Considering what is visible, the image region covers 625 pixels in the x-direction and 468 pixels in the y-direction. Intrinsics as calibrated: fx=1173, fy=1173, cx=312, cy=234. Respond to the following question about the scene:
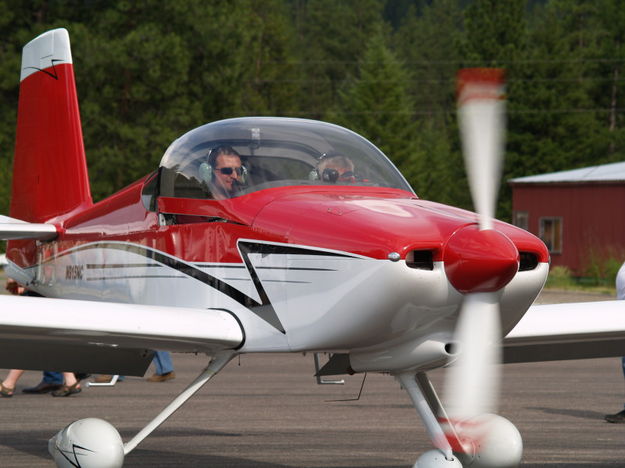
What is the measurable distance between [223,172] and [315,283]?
115 cm

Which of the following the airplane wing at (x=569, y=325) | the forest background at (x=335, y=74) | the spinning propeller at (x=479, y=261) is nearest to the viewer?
the spinning propeller at (x=479, y=261)

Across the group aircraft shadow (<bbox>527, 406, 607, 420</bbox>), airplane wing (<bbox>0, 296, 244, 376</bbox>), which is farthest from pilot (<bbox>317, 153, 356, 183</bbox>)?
aircraft shadow (<bbox>527, 406, 607, 420</bbox>)

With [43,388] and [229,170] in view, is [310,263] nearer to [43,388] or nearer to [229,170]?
[229,170]

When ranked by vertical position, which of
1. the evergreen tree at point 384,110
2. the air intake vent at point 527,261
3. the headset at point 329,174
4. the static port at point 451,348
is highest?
the headset at point 329,174

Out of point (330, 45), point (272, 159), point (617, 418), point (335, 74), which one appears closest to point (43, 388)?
point (617, 418)

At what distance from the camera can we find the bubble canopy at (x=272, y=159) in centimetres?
676

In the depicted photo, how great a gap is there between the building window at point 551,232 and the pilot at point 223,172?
34.1 meters

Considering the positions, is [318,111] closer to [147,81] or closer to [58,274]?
[147,81]

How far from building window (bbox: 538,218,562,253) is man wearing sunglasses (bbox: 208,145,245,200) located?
34146 millimetres

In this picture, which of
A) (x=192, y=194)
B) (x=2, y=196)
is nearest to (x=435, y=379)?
(x=192, y=194)

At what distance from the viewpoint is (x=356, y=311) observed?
5.86 meters

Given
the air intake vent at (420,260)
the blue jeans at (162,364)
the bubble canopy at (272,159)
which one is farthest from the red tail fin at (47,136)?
the air intake vent at (420,260)

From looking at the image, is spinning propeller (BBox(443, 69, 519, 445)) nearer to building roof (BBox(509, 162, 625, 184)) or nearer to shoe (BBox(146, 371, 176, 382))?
shoe (BBox(146, 371, 176, 382))

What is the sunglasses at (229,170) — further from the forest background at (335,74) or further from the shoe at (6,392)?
the forest background at (335,74)
